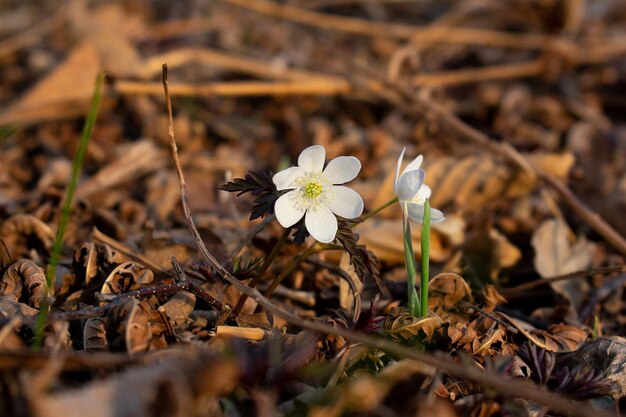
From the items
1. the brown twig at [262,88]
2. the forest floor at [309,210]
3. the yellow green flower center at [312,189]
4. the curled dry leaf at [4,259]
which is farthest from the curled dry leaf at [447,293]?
the brown twig at [262,88]

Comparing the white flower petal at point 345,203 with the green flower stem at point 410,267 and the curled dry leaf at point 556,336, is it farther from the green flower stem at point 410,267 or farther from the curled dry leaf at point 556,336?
the curled dry leaf at point 556,336

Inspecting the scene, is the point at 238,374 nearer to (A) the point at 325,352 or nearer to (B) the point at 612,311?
(A) the point at 325,352

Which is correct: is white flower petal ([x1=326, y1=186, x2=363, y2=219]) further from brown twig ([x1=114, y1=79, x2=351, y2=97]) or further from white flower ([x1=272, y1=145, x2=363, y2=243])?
brown twig ([x1=114, y1=79, x2=351, y2=97])

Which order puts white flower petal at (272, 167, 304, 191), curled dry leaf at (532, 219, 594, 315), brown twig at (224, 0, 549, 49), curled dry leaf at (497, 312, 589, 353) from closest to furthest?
1. white flower petal at (272, 167, 304, 191)
2. curled dry leaf at (497, 312, 589, 353)
3. curled dry leaf at (532, 219, 594, 315)
4. brown twig at (224, 0, 549, 49)

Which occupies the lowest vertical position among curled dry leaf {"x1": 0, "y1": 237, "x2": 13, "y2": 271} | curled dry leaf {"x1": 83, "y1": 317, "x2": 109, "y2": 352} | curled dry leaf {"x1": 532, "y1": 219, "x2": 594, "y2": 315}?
curled dry leaf {"x1": 83, "y1": 317, "x2": 109, "y2": 352}

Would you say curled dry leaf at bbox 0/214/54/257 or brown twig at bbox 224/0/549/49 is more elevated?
brown twig at bbox 224/0/549/49

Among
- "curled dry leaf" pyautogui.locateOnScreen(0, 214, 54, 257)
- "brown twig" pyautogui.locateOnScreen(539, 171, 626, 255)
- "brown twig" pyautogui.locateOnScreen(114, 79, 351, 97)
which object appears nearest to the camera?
"curled dry leaf" pyautogui.locateOnScreen(0, 214, 54, 257)

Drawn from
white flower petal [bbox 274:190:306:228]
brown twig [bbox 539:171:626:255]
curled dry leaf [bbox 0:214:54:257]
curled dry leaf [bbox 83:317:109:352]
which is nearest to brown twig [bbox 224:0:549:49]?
brown twig [bbox 539:171:626:255]
